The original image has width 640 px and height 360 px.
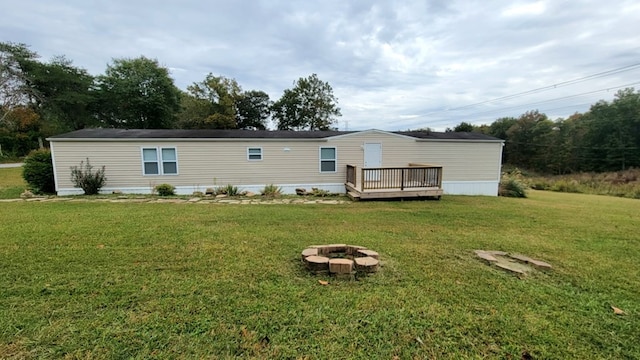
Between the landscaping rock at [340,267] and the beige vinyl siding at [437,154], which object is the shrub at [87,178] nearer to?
the beige vinyl siding at [437,154]

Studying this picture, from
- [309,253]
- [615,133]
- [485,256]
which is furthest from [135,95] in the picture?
[615,133]

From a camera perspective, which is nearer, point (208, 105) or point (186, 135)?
point (186, 135)

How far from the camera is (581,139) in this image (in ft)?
116

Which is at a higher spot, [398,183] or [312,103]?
[312,103]

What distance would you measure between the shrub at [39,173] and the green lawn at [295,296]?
6.27 meters

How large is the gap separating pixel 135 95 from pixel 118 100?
6.46 ft

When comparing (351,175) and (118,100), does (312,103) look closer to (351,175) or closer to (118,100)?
(118,100)

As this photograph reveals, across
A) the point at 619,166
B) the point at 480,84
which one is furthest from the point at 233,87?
the point at 619,166

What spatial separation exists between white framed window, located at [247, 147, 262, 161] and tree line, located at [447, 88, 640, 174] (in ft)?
139

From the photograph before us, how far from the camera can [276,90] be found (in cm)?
3250

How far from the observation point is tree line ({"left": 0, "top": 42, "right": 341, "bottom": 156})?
78.8 ft

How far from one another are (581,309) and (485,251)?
1.55m

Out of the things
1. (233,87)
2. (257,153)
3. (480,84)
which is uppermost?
(233,87)

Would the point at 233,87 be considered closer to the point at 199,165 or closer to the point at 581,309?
the point at 199,165
